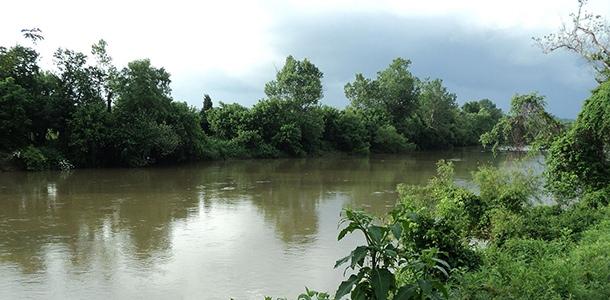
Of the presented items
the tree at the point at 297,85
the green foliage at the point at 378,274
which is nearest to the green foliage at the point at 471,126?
the tree at the point at 297,85

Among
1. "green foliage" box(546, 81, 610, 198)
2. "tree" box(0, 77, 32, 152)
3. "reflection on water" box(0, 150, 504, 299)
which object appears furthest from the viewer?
"tree" box(0, 77, 32, 152)

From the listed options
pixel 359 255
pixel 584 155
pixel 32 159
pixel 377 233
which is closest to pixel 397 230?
pixel 377 233

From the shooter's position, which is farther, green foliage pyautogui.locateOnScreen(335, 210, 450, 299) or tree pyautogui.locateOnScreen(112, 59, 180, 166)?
tree pyautogui.locateOnScreen(112, 59, 180, 166)

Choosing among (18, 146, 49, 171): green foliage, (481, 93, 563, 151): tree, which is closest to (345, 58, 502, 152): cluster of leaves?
(18, 146, 49, 171): green foliage

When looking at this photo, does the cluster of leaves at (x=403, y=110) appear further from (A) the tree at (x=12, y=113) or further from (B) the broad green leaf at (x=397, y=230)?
(B) the broad green leaf at (x=397, y=230)

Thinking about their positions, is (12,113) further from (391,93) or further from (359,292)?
(391,93)

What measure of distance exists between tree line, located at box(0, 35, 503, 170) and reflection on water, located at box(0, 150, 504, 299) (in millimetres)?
4634

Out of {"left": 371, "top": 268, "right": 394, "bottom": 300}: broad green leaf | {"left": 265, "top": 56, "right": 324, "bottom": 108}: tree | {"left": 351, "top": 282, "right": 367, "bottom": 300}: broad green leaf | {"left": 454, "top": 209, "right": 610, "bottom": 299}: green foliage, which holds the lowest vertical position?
{"left": 454, "top": 209, "right": 610, "bottom": 299}: green foliage

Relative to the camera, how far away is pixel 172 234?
48.0 ft

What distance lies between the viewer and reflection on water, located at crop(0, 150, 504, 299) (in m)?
10.0

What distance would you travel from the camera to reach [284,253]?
12.5 m

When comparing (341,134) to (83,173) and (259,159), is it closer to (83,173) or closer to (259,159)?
(259,159)

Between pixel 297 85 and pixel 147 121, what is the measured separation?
1711 cm

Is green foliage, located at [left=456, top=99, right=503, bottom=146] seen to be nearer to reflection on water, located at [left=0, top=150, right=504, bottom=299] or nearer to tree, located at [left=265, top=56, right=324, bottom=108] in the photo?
tree, located at [left=265, top=56, right=324, bottom=108]
